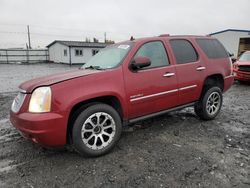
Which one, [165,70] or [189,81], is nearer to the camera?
[165,70]

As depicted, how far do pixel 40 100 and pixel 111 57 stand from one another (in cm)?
163

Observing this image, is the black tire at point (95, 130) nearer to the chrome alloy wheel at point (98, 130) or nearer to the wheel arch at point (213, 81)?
the chrome alloy wheel at point (98, 130)

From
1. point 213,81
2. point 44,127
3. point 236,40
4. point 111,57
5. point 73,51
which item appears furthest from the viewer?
point 73,51

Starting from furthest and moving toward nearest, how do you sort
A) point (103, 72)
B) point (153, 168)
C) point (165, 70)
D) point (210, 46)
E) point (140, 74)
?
point (210, 46) → point (165, 70) → point (140, 74) → point (103, 72) → point (153, 168)

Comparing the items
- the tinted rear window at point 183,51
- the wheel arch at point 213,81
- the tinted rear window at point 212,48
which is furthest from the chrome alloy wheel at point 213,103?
the tinted rear window at point 183,51

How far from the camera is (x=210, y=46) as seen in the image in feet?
15.3

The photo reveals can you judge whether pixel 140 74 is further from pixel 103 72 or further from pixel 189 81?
pixel 189 81

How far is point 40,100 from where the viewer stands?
2705mm

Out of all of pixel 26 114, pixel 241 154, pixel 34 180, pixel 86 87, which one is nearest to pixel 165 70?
pixel 86 87

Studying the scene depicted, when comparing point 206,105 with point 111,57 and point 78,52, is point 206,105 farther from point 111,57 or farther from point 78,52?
point 78,52

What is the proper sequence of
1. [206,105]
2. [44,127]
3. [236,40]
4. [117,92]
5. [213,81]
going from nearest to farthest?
[44,127] < [117,92] < [206,105] < [213,81] < [236,40]

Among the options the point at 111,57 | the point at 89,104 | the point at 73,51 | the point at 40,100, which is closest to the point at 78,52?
the point at 73,51

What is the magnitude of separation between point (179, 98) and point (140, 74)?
1125 mm

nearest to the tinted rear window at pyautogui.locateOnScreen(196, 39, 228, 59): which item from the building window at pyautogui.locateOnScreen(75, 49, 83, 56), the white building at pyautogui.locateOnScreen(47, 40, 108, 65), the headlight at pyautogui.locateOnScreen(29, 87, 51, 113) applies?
the headlight at pyautogui.locateOnScreen(29, 87, 51, 113)
